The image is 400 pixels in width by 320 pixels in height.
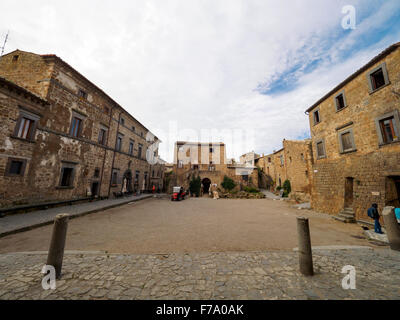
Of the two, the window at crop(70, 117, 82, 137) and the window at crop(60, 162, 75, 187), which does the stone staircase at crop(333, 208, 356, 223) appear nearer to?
the window at crop(60, 162, 75, 187)

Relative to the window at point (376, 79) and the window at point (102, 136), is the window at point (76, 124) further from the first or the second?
the window at point (376, 79)

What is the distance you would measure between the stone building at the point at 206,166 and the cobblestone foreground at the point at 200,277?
70.1ft

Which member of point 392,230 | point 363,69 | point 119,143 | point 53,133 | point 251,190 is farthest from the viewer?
point 251,190

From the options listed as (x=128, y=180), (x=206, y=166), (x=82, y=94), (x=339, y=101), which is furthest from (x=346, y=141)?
(x=128, y=180)

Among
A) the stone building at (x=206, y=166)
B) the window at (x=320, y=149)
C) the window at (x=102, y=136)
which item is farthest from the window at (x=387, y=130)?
the window at (x=102, y=136)

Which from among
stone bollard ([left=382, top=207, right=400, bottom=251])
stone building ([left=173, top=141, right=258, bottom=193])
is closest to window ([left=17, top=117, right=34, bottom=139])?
stone bollard ([left=382, top=207, right=400, bottom=251])

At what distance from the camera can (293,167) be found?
21.1 meters

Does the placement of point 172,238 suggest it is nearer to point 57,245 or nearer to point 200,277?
point 200,277

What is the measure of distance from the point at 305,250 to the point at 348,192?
1028 centimetres

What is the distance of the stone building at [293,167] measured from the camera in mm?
18453

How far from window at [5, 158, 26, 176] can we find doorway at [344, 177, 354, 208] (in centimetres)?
2051

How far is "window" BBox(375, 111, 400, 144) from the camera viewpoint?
7645mm
